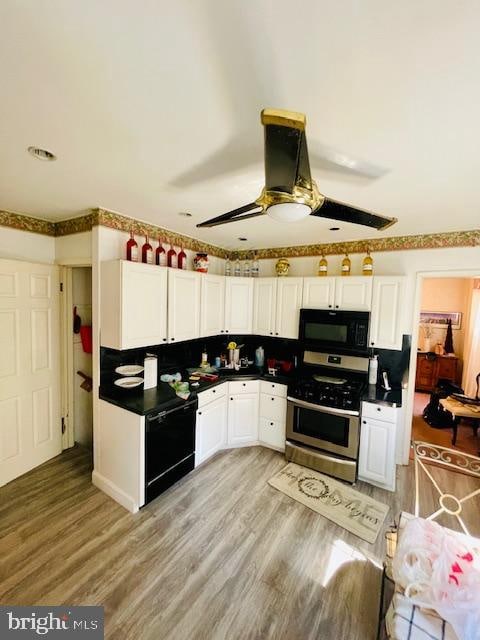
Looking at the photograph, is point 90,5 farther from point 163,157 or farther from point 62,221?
point 62,221

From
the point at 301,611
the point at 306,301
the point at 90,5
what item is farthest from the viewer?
the point at 306,301

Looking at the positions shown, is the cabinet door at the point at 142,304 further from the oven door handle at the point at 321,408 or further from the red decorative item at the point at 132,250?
the oven door handle at the point at 321,408

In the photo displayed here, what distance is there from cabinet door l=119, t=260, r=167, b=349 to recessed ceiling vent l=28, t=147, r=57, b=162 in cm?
85

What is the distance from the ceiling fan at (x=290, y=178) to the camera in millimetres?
808

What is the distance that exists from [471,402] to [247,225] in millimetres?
3684

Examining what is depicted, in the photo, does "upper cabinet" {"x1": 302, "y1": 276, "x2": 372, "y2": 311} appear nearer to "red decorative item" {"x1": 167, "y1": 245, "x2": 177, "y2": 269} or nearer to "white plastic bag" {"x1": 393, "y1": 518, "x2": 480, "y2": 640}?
"red decorative item" {"x1": 167, "y1": 245, "x2": 177, "y2": 269}

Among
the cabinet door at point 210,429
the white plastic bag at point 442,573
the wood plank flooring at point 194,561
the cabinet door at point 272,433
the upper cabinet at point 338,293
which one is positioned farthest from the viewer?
the cabinet door at point 272,433

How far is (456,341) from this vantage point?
5344mm

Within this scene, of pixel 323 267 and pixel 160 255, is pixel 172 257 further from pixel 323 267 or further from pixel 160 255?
pixel 323 267

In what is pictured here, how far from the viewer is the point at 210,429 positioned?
2973 mm

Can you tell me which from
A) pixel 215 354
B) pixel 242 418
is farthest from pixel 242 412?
pixel 215 354

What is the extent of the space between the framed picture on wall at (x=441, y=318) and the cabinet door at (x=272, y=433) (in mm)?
4202

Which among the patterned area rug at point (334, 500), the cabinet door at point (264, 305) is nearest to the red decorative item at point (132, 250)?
the cabinet door at point (264, 305)

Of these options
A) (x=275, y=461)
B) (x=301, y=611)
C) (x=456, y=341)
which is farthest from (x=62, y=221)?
(x=456, y=341)
